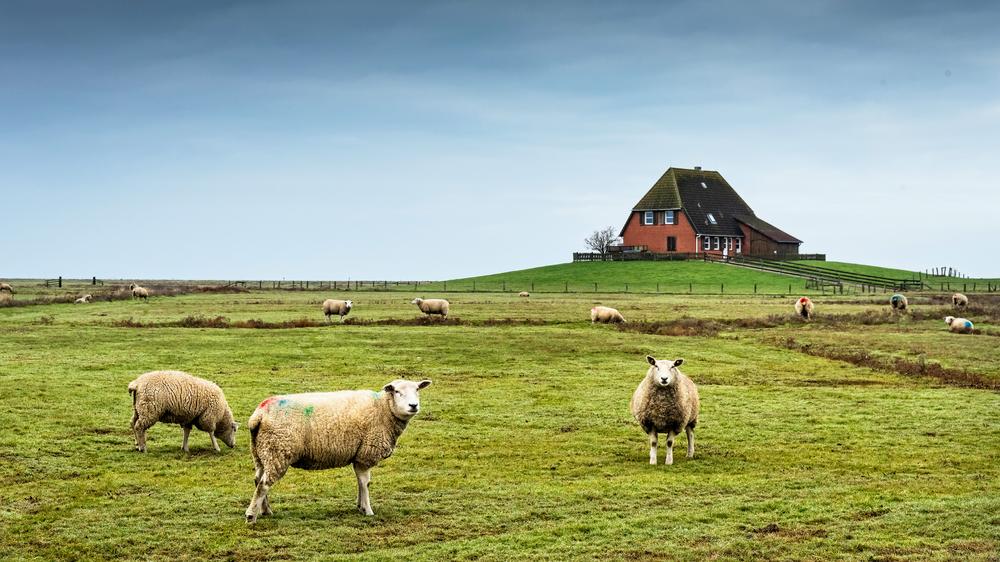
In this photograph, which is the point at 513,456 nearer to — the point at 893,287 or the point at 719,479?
the point at 719,479

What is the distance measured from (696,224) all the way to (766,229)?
1282cm

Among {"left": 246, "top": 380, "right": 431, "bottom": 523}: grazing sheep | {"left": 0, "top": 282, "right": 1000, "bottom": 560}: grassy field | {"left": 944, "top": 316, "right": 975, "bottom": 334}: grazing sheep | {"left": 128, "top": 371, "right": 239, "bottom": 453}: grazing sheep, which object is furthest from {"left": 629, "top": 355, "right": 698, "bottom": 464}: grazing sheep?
{"left": 944, "top": 316, "right": 975, "bottom": 334}: grazing sheep

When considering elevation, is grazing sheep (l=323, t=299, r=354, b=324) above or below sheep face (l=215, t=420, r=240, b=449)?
above

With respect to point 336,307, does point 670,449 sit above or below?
below

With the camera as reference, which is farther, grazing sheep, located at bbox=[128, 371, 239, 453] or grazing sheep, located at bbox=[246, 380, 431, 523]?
grazing sheep, located at bbox=[128, 371, 239, 453]

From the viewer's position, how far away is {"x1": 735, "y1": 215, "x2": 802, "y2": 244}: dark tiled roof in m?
126

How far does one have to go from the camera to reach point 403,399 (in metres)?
14.4

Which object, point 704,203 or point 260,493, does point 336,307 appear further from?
point 704,203

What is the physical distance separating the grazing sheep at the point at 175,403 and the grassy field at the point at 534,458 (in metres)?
0.73

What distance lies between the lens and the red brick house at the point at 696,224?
124 metres

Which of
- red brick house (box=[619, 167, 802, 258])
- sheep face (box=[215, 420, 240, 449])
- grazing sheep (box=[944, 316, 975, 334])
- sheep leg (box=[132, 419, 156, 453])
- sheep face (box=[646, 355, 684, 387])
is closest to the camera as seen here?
sheep face (box=[646, 355, 684, 387])

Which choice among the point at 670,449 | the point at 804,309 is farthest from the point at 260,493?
the point at 804,309

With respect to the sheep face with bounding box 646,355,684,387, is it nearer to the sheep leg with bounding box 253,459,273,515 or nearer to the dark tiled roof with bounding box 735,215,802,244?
the sheep leg with bounding box 253,459,273,515

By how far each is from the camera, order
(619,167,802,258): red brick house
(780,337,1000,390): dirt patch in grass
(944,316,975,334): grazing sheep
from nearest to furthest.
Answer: (780,337,1000,390): dirt patch in grass
(944,316,975,334): grazing sheep
(619,167,802,258): red brick house
